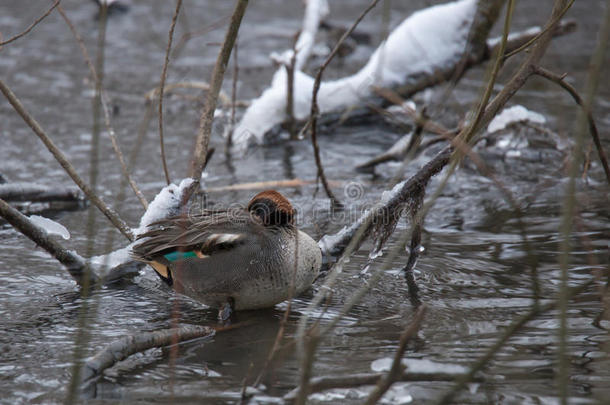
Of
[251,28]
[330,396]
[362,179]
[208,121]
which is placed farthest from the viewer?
[251,28]

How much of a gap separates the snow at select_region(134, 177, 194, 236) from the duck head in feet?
1.93

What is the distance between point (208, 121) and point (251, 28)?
8.19 m

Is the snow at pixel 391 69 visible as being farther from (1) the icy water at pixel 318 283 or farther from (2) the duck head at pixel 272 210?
(2) the duck head at pixel 272 210

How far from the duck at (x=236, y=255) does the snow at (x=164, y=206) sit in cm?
21

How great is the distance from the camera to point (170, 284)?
15.7 feet

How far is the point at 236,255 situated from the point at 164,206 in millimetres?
791

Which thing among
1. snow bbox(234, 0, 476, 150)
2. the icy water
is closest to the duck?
the icy water

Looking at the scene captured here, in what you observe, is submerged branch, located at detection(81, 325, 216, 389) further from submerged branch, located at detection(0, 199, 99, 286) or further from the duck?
submerged branch, located at detection(0, 199, 99, 286)

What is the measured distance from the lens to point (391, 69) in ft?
28.8

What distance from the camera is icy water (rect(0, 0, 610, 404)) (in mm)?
3656

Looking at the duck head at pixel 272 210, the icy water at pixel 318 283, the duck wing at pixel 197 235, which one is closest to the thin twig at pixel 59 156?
the icy water at pixel 318 283

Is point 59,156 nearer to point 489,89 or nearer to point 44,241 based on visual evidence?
point 44,241

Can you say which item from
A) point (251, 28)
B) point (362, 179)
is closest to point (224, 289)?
point (362, 179)

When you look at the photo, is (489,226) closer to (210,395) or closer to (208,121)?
(208,121)
